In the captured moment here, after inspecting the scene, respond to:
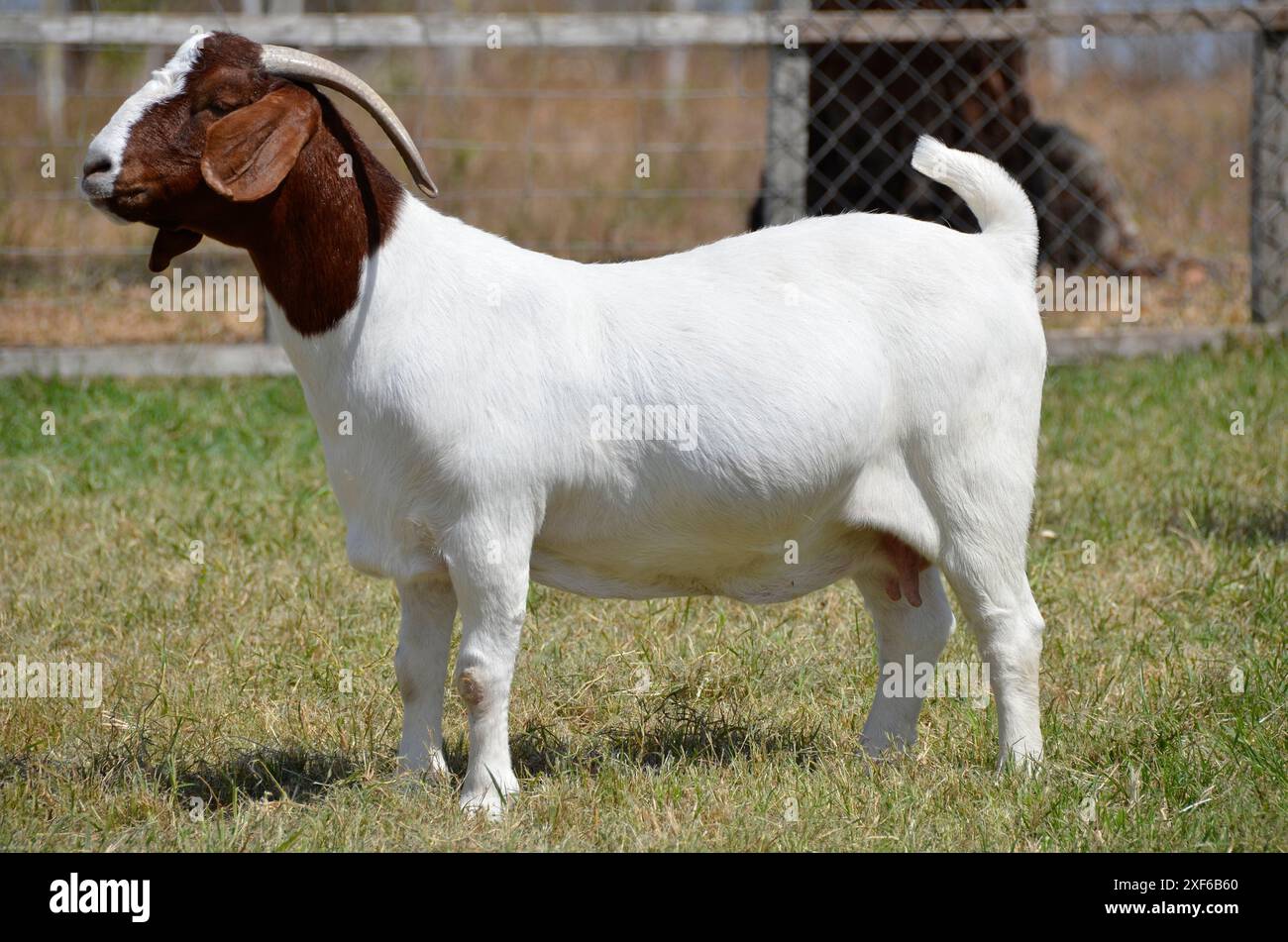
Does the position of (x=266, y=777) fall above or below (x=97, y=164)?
below

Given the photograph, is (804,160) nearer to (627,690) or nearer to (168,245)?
(627,690)

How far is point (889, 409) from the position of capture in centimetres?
333

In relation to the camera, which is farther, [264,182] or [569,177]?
[569,177]

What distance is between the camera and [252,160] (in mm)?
3057

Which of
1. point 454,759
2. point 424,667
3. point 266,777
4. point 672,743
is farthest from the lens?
point 672,743

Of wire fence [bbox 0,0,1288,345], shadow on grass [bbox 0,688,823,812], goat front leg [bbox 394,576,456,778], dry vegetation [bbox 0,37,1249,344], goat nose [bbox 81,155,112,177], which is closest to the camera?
goat nose [bbox 81,155,112,177]

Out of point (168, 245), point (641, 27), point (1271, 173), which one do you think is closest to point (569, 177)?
point (641, 27)

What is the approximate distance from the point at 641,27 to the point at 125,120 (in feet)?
15.6

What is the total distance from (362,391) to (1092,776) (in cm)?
185

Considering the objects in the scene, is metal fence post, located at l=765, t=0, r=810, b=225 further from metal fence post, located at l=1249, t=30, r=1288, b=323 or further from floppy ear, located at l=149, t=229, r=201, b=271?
floppy ear, located at l=149, t=229, r=201, b=271

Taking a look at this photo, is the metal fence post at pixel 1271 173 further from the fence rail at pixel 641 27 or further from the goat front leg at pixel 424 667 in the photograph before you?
the goat front leg at pixel 424 667

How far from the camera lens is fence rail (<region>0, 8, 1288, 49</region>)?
7.23m

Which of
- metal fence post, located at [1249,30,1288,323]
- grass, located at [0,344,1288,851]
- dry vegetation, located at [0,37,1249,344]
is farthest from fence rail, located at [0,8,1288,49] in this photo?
grass, located at [0,344,1288,851]

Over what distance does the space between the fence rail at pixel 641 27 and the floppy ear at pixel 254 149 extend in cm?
417
